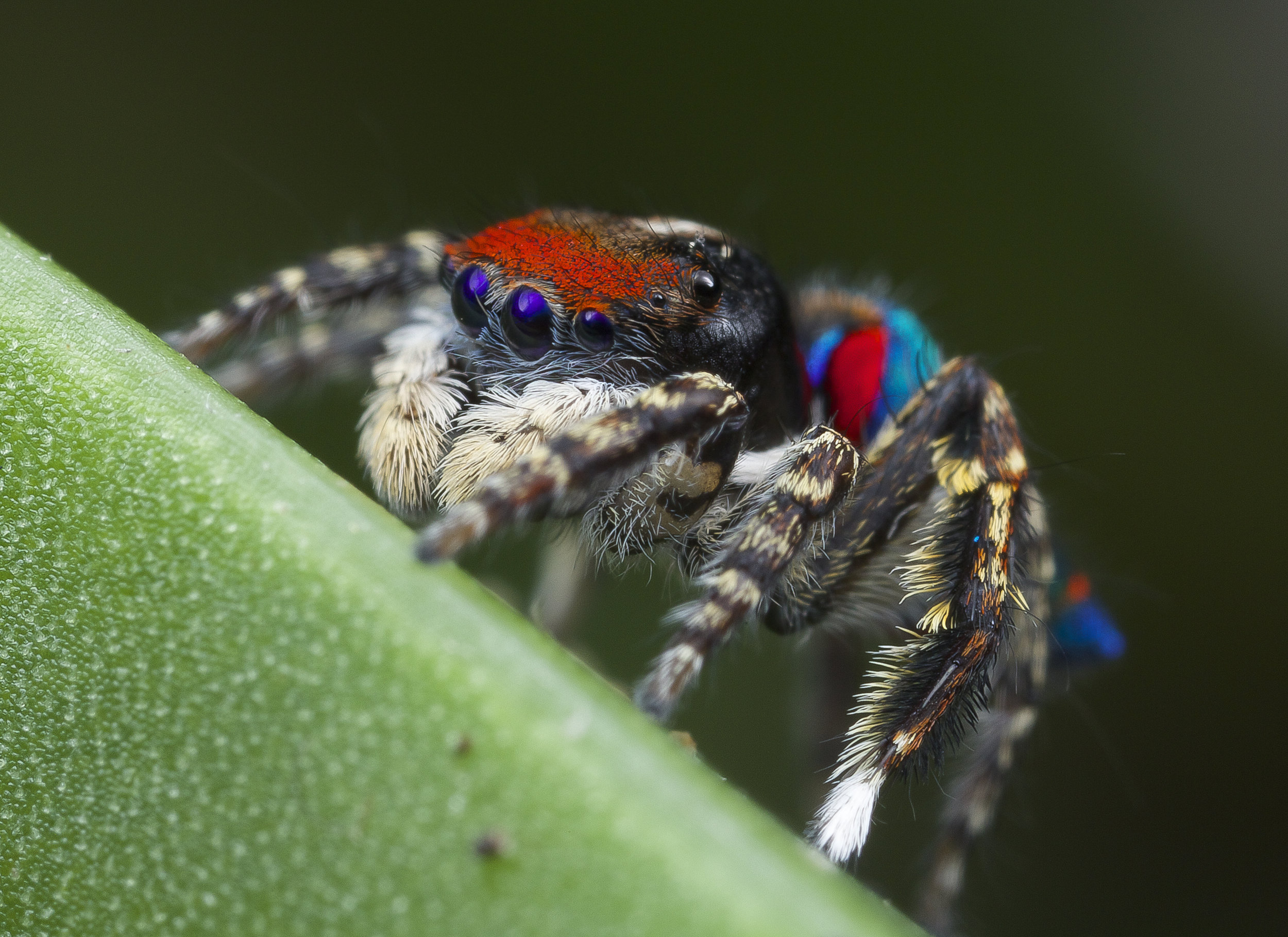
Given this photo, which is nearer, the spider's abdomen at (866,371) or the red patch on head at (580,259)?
the red patch on head at (580,259)

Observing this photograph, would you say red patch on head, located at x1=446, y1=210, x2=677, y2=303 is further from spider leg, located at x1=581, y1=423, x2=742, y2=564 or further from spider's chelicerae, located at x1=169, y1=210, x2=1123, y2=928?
spider leg, located at x1=581, y1=423, x2=742, y2=564

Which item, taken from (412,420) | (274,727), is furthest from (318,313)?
(274,727)

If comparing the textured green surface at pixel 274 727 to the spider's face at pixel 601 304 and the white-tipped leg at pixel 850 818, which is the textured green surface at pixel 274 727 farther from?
the spider's face at pixel 601 304

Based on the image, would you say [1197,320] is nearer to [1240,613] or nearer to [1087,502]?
[1087,502]

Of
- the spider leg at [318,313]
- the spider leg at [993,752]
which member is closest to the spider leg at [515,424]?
the spider leg at [318,313]

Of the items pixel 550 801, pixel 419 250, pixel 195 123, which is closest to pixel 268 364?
pixel 419 250

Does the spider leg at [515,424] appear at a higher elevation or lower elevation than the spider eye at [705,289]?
lower
